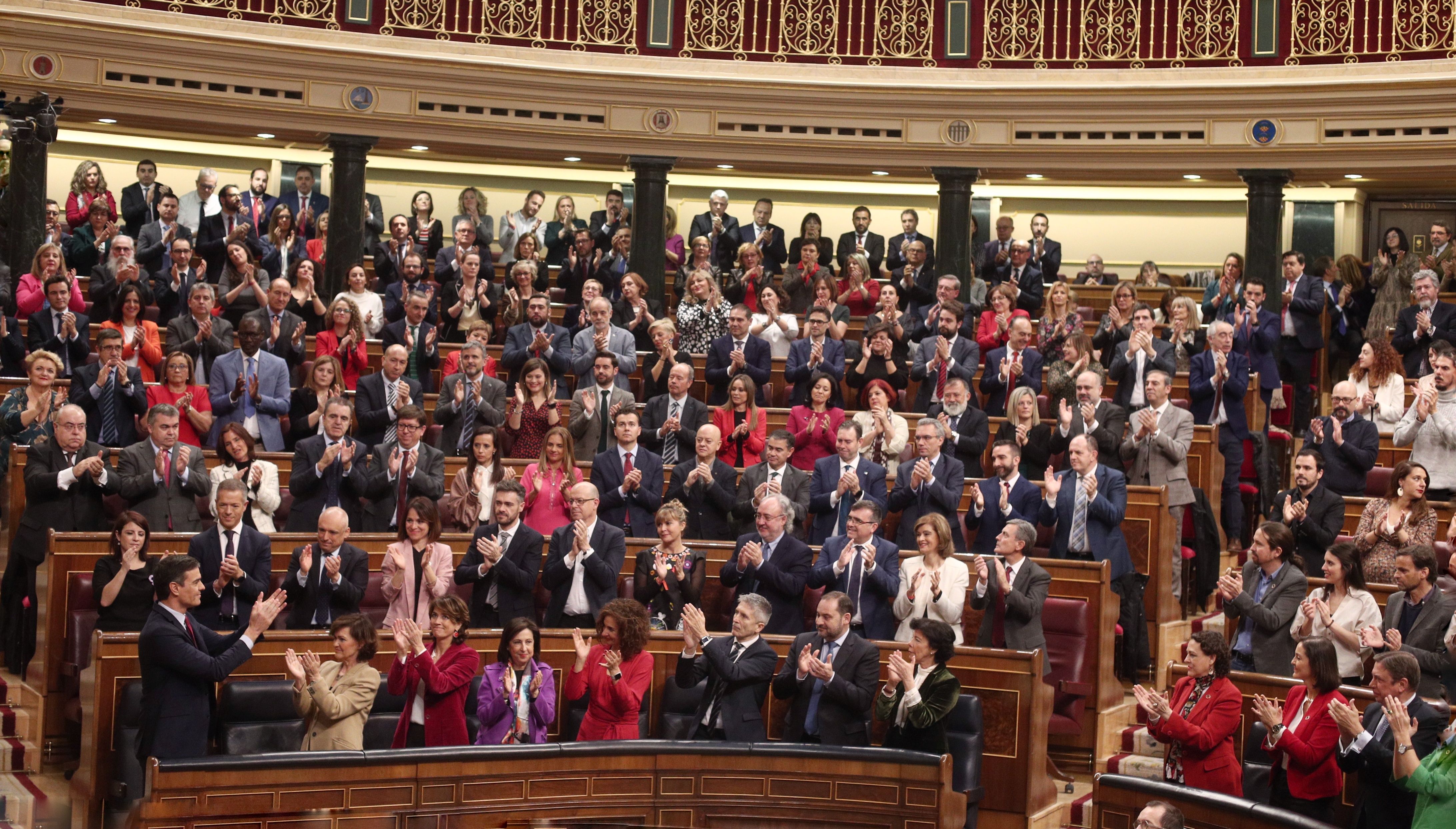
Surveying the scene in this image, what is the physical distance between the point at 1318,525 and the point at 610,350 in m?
3.26

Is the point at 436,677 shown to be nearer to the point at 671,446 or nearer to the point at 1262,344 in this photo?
the point at 671,446

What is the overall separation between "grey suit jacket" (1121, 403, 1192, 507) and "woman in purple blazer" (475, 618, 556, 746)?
115 inches

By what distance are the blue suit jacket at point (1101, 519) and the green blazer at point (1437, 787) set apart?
2.01 m

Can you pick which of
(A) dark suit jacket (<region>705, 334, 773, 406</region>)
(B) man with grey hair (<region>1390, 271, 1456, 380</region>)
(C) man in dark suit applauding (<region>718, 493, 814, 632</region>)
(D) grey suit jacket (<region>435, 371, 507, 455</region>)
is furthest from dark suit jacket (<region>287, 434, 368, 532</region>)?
(B) man with grey hair (<region>1390, 271, 1456, 380</region>)

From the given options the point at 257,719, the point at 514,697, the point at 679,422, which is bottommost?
the point at 257,719

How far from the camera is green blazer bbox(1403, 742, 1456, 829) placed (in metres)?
4.32

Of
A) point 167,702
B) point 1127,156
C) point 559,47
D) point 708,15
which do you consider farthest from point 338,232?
point 167,702

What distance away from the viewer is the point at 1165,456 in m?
6.92

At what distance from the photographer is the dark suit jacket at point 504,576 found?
5.88m

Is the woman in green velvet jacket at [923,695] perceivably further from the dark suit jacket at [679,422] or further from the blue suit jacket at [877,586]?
the dark suit jacket at [679,422]

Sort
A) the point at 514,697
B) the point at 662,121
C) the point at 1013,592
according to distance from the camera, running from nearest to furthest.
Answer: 1. the point at 514,697
2. the point at 1013,592
3. the point at 662,121

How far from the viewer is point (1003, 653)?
18.2ft

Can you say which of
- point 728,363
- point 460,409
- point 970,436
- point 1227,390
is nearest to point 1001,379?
point 970,436

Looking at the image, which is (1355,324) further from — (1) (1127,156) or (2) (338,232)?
(2) (338,232)
